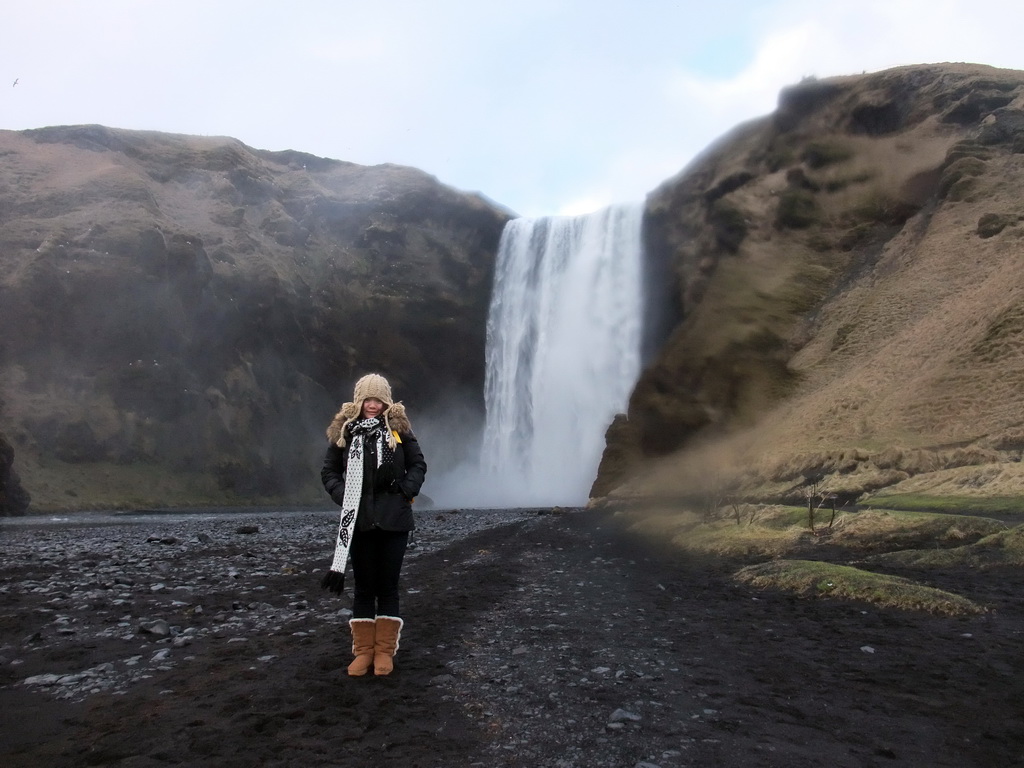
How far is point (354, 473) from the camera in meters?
5.95

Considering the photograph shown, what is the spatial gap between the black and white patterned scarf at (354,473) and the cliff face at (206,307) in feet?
142

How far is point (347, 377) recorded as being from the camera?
62.0 m

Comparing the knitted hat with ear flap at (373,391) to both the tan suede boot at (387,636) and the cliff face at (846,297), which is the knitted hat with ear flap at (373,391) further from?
the cliff face at (846,297)

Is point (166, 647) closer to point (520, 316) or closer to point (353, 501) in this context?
point (353, 501)

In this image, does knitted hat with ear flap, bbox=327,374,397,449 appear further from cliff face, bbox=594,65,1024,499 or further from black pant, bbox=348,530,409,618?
cliff face, bbox=594,65,1024,499

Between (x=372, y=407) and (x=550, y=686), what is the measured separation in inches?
111

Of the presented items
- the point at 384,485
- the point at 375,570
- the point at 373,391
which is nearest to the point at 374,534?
the point at 375,570

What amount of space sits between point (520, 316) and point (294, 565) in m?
42.8

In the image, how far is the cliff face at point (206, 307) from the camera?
4753 centimetres

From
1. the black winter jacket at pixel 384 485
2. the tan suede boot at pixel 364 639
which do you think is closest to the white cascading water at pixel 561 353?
the black winter jacket at pixel 384 485

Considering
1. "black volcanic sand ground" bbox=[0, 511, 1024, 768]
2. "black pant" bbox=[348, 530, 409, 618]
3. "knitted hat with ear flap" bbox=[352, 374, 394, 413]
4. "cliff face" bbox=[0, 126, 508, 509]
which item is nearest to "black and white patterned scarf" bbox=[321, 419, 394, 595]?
"black pant" bbox=[348, 530, 409, 618]

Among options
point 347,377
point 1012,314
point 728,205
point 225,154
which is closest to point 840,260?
point 728,205

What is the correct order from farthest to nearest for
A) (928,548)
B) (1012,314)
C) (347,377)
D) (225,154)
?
(225,154) < (347,377) < (1012,314) < (928,548)

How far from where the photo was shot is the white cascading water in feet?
153
